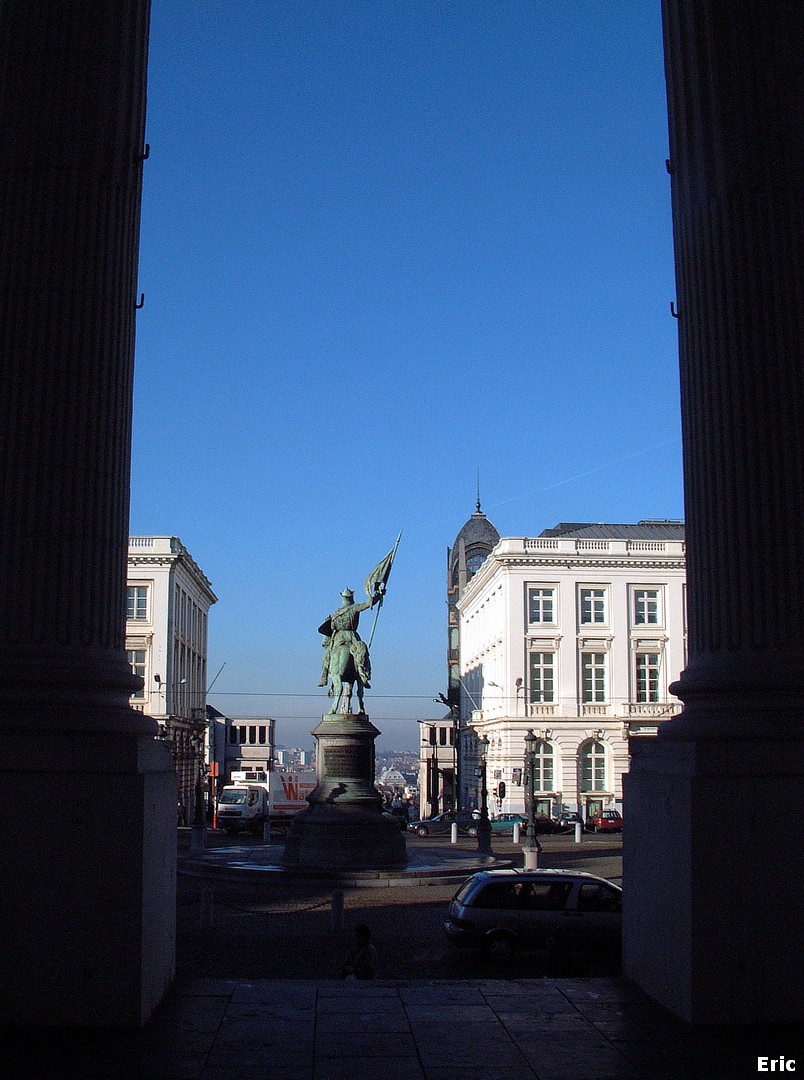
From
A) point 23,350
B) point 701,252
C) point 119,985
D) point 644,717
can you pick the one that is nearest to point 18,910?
point 119,985

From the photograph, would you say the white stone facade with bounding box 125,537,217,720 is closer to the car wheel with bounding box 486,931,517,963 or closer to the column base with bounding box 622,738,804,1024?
the car wheel with bounding box 486,931,517,963

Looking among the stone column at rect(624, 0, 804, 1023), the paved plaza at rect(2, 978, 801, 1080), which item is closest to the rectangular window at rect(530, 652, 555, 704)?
the stone column at rect(624, 0, 804, 1023)

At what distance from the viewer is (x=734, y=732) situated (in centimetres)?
872

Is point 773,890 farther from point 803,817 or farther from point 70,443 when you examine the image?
point 70,443

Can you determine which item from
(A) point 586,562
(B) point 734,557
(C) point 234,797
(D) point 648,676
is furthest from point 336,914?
(D) point 648,676

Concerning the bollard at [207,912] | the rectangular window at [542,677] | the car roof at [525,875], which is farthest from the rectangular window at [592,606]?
the car roof at [525,875]

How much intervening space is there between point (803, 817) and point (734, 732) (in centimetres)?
79

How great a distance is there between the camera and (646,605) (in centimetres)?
7231

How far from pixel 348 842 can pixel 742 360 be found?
21.7 m

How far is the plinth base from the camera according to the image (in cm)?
2825

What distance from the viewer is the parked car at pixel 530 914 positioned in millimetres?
16016

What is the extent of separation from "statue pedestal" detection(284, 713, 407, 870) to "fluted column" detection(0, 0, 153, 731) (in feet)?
66.2

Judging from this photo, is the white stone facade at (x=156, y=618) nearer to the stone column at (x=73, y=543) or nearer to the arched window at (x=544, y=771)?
the arched window at (x=544, y=771)

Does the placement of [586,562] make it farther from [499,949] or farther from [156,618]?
[499,949]
